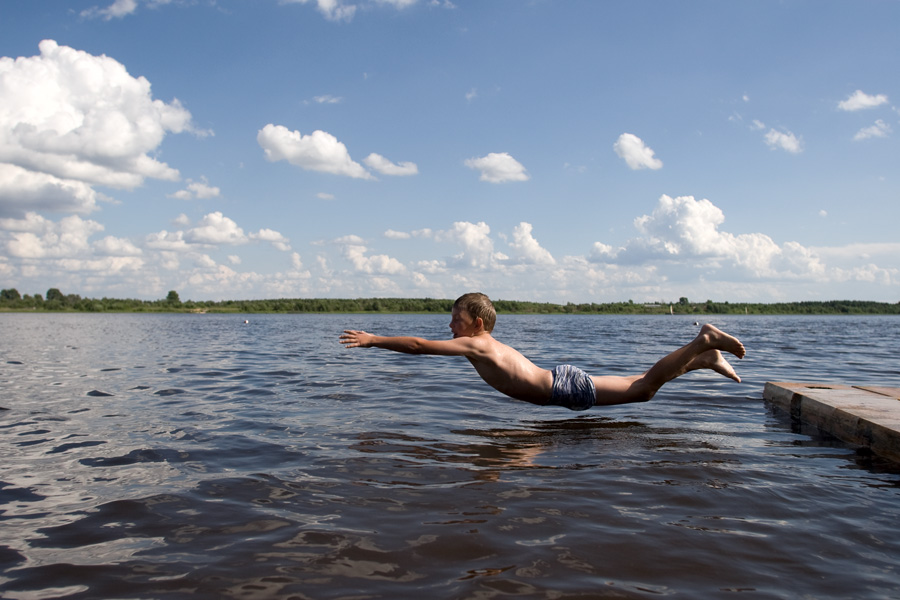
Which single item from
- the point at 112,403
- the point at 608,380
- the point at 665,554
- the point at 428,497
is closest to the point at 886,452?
the point at 608,380

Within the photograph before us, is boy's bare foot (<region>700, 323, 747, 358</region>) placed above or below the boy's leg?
above

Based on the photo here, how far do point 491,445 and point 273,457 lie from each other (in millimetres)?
2410

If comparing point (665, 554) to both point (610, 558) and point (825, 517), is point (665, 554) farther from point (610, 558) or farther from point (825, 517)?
point (825, 517)

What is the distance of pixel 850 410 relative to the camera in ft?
22.2

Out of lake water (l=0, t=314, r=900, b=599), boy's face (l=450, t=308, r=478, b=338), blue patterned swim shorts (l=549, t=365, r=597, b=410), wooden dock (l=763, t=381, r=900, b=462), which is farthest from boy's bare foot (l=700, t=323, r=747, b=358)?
boy's face (l=450, t=308, r=478, b=338)

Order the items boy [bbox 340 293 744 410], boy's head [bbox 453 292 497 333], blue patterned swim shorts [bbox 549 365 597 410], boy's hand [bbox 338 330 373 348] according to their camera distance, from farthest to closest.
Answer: blue patterned swim shorts [bbox 549 365 597 410] → boy's head [bbox 453 292 497 333] → boy [bbox 340 293 744 410] → boy's hand [bbox 338 330 373 348]

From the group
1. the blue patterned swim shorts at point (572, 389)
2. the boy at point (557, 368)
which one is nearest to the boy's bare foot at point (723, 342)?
the boy at point (557, 368)

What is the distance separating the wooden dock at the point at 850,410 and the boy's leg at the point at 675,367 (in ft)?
3.81

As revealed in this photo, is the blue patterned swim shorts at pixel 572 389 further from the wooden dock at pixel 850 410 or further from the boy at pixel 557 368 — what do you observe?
the wooden dock at pixel 850 410

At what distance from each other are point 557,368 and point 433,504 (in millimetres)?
3635

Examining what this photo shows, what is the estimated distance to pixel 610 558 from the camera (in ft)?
11.2

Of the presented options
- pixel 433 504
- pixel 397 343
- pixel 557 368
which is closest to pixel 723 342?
pixel 557 368

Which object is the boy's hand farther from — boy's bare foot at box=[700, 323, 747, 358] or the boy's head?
boy's bare foot at box=[700, 323, 747, 358]

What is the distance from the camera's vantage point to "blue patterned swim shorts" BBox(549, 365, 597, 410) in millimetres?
7352
